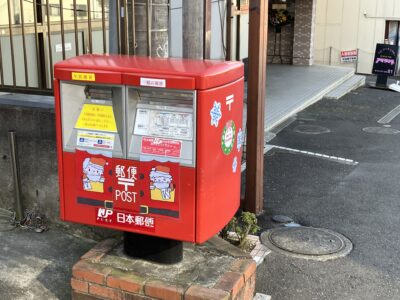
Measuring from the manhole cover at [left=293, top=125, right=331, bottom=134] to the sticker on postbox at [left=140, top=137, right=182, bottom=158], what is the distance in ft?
22.8

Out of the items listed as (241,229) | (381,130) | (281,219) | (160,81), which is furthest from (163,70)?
(381,130)

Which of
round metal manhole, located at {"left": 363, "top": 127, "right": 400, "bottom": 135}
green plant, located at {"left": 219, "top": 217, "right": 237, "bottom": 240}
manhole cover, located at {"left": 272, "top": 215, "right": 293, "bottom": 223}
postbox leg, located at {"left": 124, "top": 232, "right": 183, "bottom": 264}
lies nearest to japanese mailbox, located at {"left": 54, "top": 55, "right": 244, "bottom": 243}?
postbox leg, located at {"left": 124, "top": 232, "right": 183, "bottom": 264}

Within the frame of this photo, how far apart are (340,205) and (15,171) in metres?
3.43

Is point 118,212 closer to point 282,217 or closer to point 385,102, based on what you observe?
point 282,217

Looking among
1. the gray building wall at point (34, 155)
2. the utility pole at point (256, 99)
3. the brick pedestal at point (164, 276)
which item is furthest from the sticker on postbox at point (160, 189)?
the utility pole at point (256, 99)

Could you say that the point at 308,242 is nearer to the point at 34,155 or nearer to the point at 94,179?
the point at 94,179

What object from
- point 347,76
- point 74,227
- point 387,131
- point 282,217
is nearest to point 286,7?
point 347,76

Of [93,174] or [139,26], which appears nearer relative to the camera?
[93,174]

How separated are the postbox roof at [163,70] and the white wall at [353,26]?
61.2ft

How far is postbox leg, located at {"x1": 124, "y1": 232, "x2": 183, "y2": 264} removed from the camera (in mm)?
3336

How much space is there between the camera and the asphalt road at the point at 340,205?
4.08 meters

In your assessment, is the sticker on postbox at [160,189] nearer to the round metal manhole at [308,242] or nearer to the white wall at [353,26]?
the round metal manhole at [308,242]

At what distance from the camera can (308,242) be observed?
4801 millimetres

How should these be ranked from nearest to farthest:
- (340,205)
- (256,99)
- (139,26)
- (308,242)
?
(139,26)
(308,242)
(256,99)
(340,205)
